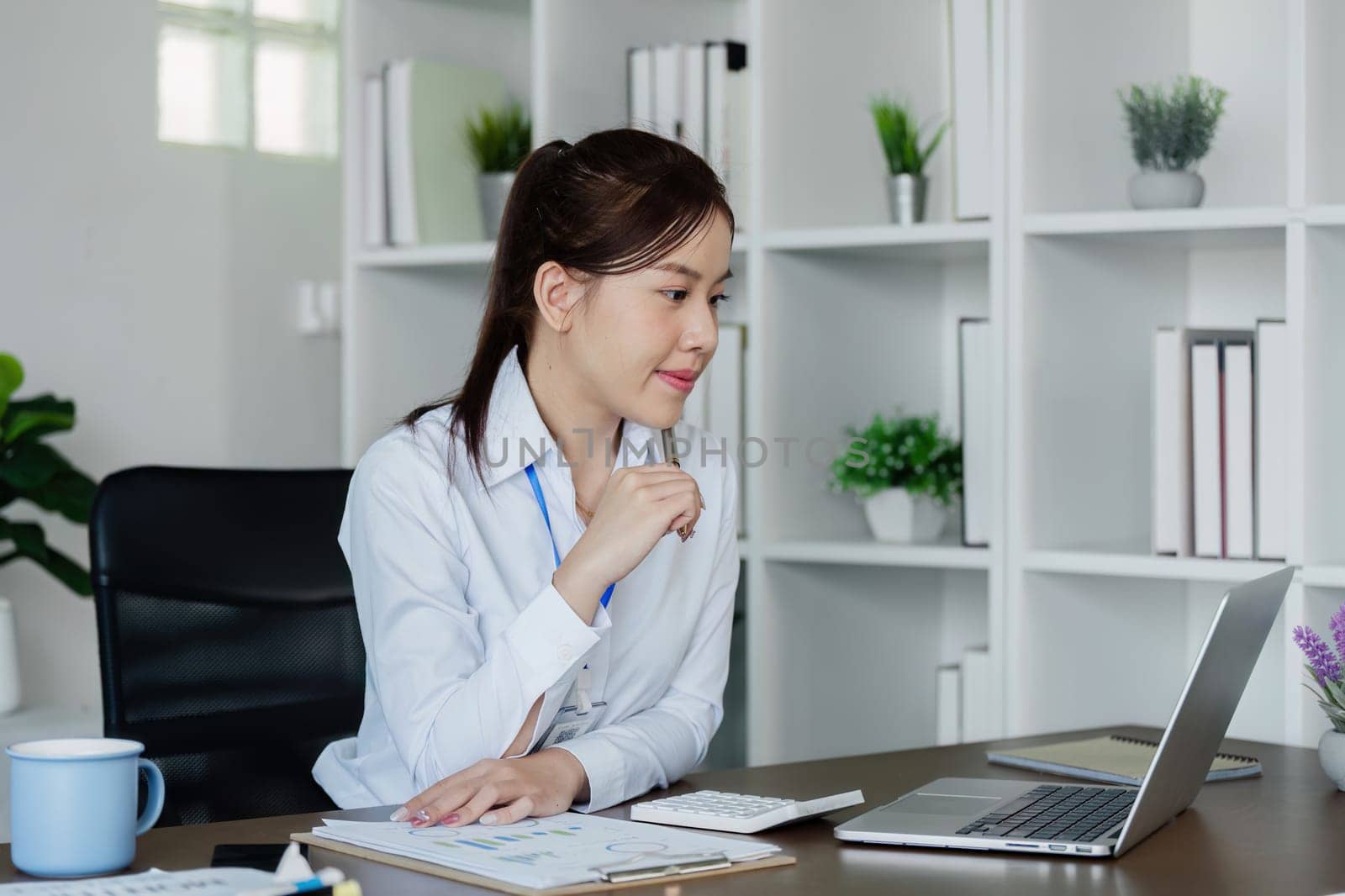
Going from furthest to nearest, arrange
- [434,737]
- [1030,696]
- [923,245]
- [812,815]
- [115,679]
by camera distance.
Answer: [923,245] → [1030,696] → [115,679] → [434,737] → [812,815]

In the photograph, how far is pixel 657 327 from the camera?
5.17 ft

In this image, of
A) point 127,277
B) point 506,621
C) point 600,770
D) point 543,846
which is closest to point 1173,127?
point 506,621

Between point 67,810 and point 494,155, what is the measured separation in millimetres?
1830

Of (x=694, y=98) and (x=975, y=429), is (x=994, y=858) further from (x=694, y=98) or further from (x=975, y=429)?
(x=694, y=98)

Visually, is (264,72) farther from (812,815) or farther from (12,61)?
(812,815)

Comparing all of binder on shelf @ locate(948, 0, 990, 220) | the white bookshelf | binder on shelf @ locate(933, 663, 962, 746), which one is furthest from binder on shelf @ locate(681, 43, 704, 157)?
binder on shelf @ locate(933, 663, 962, 746)

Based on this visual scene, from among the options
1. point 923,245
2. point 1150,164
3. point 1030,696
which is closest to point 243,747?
point 1030,696

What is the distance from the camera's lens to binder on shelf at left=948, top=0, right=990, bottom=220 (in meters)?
2.19

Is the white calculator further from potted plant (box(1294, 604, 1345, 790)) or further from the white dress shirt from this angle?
potted plant (box(1294, 604, 1345, 790))

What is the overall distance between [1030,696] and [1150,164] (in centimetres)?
74

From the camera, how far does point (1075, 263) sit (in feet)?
7.20

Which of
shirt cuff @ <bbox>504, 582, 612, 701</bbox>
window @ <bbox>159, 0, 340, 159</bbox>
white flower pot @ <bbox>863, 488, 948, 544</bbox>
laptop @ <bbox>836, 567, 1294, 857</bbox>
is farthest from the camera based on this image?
window @ <bbox>159, 0, 340, 159</bbox>

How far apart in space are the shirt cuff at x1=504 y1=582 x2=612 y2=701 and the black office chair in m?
0.44

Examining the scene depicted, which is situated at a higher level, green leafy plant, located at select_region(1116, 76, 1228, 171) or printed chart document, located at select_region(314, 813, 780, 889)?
green leafy plant, located at select_region(1116, 76, 1228, 171)
